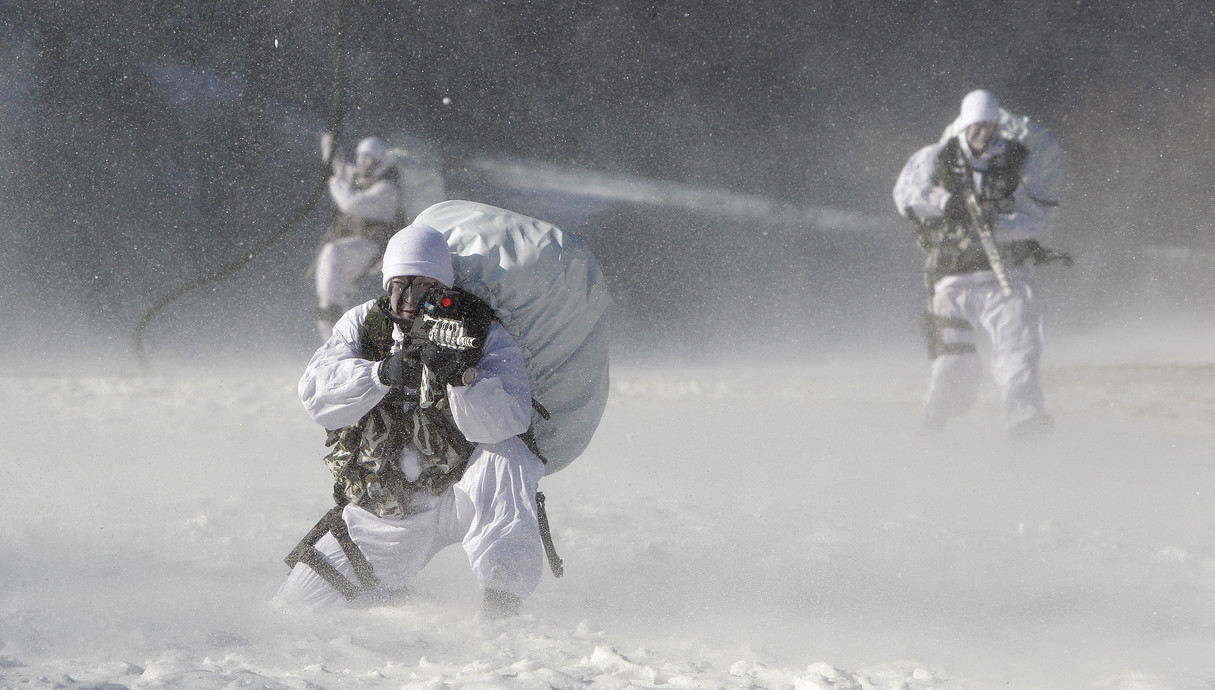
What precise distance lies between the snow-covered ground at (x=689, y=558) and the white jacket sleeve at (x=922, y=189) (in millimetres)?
1138

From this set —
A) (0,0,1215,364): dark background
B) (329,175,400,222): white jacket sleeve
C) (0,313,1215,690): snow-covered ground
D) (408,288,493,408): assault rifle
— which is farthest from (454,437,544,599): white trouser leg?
(0,0,1215,364): dark background

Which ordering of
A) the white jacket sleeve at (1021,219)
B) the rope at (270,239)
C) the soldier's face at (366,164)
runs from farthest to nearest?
the rope at (270,239), the soldier's face at (366,164), the white jacket sleeve at (1021,219)

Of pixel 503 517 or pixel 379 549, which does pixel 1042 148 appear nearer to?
pixel 503 517

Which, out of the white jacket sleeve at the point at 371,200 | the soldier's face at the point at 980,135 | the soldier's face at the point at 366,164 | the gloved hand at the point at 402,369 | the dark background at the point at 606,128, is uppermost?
the dark background at the point at 606,128

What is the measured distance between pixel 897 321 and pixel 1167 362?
7.63ft

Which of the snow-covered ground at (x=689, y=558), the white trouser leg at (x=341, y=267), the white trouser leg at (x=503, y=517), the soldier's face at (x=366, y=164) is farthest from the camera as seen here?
the soldier's face at (x=366, y=164)

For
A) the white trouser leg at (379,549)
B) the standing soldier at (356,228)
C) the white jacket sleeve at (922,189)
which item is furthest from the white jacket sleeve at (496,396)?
the standing soldier at (356,228)

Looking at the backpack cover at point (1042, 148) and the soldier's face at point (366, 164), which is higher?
the soldier's face at point (366, 164)

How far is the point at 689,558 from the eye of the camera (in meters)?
3.03

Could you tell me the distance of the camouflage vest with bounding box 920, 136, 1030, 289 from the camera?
454cm

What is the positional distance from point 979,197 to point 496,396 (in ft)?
10.4

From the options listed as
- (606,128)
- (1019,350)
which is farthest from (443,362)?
(606,128)

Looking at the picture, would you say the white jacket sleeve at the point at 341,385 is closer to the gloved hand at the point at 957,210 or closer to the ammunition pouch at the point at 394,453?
the ammunition pouch at the point at 394,453

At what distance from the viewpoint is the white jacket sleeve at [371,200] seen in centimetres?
586
